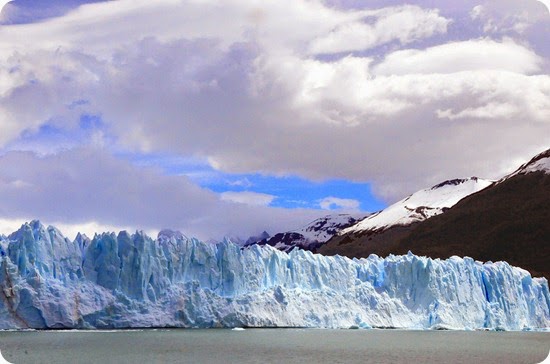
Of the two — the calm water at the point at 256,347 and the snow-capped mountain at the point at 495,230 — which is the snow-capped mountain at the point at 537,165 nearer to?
the snow-capped mountain at the point at 495,230

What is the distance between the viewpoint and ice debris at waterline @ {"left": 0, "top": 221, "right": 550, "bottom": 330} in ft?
92.4

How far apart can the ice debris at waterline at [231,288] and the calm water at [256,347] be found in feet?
2.81

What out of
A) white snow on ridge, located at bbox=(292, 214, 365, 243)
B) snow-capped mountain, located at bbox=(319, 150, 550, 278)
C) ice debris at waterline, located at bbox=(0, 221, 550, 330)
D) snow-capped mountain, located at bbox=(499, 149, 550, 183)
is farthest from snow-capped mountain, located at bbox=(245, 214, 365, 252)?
ice debris at waterline, located at bbox=(0, 221, 550, 330)

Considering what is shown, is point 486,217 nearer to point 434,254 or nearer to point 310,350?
point 434,254

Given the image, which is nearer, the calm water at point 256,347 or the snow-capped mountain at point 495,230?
the calm water at point 256,347

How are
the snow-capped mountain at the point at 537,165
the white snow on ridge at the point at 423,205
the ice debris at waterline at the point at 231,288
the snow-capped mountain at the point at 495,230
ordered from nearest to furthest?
the ice debris at waterline at the point at 231,288 < the snow-capped mountain at the point at 495,230 < the snow-capped mountain at the point at 537,165 < the white snow on ridge at the point at 423,205

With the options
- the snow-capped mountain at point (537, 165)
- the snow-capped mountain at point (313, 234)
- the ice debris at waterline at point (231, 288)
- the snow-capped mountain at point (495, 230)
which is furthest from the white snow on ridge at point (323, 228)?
the ice debris at waterline at point (231, 288)

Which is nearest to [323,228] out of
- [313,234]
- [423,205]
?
[313,234]

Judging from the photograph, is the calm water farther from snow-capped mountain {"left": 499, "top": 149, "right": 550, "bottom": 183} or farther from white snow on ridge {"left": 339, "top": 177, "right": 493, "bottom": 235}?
white snow on ridge {"left": 339, "top": 177, "right": 493, "bottom": 235}

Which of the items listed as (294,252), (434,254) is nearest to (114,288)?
(294,252)

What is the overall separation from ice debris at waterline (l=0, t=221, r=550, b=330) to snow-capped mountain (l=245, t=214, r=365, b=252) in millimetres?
64762

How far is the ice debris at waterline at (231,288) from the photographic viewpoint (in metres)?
28.2

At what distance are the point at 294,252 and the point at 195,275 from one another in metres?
4.79

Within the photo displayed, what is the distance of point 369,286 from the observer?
3353 cm
